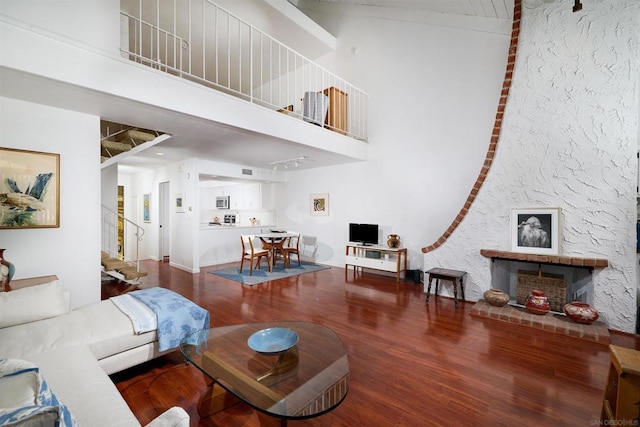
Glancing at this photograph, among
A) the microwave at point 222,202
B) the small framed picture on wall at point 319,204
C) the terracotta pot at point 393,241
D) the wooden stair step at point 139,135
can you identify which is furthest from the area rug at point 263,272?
the microwave at point 222,202

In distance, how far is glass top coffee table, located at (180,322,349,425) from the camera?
1.35 m

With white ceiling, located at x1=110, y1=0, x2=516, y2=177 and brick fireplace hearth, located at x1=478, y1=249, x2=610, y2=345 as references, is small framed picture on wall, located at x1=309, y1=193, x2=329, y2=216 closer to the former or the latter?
white ceiling, located at x1=110, y1=0, x2=516, y2=177

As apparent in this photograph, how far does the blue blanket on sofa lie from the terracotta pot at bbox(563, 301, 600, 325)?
383cm

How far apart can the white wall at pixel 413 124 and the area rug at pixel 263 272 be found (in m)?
0.63

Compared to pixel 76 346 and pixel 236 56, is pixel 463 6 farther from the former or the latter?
pixel 76 346

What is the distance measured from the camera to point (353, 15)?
20.0 feet

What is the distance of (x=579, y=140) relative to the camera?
128 inches

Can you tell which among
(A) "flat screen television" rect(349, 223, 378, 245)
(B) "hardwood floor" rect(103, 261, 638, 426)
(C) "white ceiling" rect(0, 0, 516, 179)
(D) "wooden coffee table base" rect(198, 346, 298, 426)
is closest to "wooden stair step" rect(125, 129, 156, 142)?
(C) "white ceiling" rect(0, 0, 516, 179)

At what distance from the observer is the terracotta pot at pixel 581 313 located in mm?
2980

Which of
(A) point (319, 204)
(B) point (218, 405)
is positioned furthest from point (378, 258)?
(B) point (218, 405)

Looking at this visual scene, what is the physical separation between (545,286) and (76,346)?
4759 millimetres

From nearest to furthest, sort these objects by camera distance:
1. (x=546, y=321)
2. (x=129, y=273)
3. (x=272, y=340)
A: (x=272, y=340), (x=546, y=321), (x=129, y=273)

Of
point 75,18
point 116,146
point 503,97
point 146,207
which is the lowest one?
point 146,207

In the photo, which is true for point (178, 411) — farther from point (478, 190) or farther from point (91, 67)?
point (478, 190)
